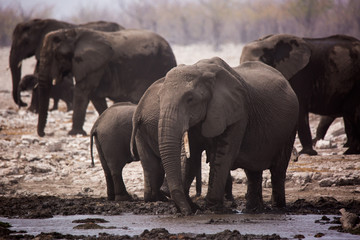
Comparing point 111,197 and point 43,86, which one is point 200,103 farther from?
point 43,86

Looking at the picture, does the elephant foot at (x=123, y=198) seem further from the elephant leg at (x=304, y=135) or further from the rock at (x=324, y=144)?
the rock at (x=324, y=144)

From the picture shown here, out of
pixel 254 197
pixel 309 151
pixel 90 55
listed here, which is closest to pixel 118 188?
pixel 254 197

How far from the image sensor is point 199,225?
28.0ft

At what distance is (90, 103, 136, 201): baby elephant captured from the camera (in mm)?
11570

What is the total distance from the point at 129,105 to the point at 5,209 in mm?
2714

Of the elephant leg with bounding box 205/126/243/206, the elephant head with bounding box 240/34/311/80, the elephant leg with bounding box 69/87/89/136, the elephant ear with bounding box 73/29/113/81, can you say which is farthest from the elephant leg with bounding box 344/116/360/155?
the elephant leg with bounding box 205/126/243/206

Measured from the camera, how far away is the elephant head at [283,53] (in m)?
15.8

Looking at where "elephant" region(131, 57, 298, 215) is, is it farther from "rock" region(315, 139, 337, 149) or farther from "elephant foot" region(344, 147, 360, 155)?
"rock" region(315, 139, 337, 149)

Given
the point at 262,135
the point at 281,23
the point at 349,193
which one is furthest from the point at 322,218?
the point at 281,23

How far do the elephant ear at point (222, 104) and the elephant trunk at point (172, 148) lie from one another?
451mm

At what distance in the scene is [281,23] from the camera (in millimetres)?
54625

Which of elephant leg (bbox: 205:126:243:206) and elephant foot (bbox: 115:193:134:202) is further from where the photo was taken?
elephant foot (bbox: 115:193:134:202)

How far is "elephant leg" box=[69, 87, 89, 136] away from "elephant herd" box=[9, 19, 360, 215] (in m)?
0.03

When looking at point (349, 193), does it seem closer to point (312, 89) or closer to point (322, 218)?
point (322, 218)
